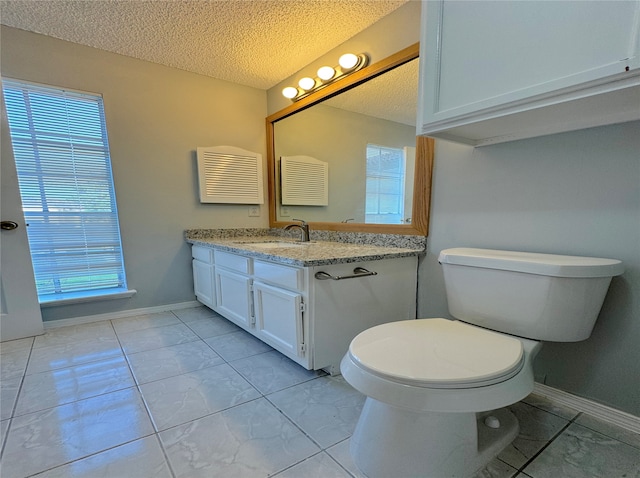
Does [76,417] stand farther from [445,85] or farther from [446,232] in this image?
[445,85]

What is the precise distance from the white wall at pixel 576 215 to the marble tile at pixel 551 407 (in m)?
0.08

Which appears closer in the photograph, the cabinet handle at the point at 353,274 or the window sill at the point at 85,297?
the cabinet handle at the point at 353,274

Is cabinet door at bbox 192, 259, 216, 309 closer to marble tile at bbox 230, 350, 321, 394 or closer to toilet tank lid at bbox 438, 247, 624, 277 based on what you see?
marble tile at bbox 230, 350, 321, 394

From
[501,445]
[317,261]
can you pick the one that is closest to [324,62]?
[317,261]

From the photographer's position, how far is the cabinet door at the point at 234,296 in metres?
1.86

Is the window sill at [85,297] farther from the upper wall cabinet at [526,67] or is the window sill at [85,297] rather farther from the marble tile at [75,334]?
the upper wall cabinet at [526,67]

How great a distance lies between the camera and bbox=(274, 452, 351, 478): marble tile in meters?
0.93

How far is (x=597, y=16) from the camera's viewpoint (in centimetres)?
78

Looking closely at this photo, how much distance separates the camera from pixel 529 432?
44.4 inches

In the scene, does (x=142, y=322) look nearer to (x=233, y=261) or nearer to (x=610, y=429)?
(x=233, y=261)

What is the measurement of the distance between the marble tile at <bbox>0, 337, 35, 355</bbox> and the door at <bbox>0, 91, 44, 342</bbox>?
0.04m

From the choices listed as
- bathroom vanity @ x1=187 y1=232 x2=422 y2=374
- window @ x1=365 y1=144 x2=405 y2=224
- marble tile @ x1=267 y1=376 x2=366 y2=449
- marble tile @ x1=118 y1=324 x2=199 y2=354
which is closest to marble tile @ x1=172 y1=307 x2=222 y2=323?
marble tile @ x1=118 y1=324 x2=199 y2=354

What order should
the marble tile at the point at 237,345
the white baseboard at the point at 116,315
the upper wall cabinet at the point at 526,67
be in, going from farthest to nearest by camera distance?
1. the white baseboard at the point at 116,315
2. the marble tile at the point at 237,345
3. the upper wall cabinet at the point at 526,67

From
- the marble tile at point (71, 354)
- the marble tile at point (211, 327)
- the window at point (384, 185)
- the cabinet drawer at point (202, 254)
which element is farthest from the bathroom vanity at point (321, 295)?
the marble tile at point (71, 354)
